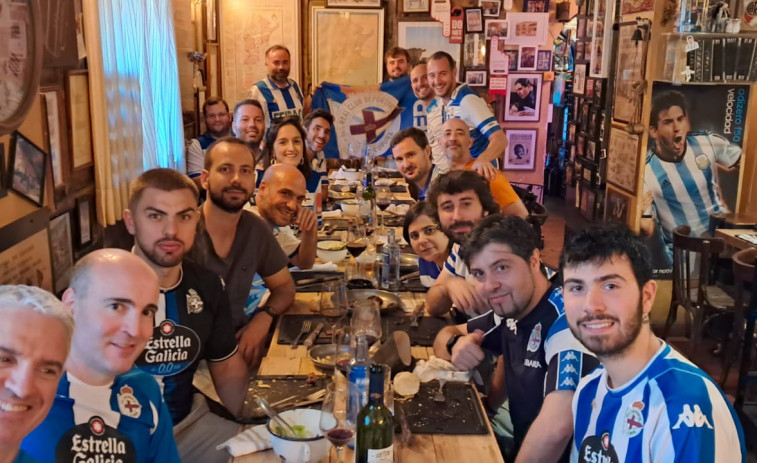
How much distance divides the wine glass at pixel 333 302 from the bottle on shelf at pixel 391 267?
447 millimetres

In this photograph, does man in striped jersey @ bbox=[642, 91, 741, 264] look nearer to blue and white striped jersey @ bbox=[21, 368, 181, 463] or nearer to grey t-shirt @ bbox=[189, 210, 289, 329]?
grey t-shirt @ bbox=[189, 210, 289, 329]

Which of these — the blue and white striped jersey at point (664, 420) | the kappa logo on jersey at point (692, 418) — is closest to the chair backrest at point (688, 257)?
the blue and white striped jersey at point (664, 420)

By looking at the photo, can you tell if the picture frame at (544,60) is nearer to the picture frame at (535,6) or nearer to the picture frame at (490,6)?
the picture frame at (535,6)

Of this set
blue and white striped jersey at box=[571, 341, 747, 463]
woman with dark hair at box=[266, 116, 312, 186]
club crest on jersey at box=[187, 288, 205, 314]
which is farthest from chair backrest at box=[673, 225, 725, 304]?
club crest on jersey at box=[187, 288, 205, 314]

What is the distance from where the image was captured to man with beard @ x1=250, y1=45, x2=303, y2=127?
6.12m

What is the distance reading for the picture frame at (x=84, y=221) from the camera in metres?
2.80

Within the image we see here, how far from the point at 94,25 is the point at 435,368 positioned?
2.08 metres

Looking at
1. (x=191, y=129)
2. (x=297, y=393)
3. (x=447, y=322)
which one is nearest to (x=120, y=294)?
(x=297, y=393)

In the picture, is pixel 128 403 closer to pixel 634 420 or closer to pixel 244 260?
pixel 634 420

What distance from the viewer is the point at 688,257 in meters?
3.99

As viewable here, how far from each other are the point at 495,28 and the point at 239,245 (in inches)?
221

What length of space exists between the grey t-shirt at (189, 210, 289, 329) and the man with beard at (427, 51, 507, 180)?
74.9 inches

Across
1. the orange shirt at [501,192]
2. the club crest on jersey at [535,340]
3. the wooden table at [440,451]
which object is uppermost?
the orange shirt at [501,192]

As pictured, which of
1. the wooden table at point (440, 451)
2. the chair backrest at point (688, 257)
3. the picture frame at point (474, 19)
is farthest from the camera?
the picture frame at point (474, 19)
